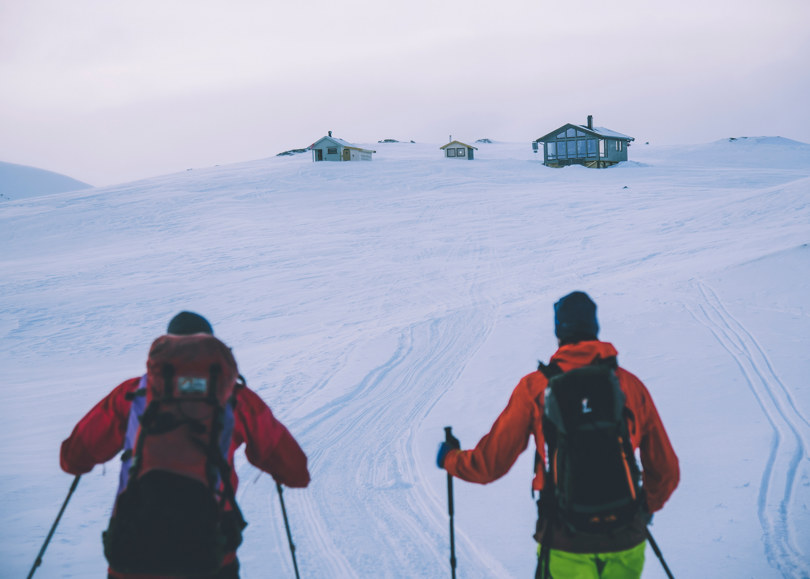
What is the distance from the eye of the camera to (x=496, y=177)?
1344 inches

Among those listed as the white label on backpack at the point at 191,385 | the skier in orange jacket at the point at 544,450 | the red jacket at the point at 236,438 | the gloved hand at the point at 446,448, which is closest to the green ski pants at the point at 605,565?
the skier in orange jacket at the point at 544,450

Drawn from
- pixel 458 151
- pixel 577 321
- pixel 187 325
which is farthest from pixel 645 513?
pixel 458 151

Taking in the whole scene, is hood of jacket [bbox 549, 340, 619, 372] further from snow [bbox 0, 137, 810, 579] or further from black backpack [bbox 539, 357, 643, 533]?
snow [bbox 0, 137, 810, 579]

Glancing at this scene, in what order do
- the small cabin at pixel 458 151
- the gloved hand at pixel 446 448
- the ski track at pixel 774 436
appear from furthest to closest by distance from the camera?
the small cabin at pixel 458 151 → the ski track at pixel 774 436 → the gloved hand at pixel 446 448

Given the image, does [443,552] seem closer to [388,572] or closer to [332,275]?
[388,572]

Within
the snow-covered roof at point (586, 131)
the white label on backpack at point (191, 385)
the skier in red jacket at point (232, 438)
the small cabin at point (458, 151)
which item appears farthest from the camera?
the small cabin at point (458, 151)

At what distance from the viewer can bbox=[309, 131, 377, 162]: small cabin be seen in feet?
150

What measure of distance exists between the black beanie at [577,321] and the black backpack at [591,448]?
0.61 feet

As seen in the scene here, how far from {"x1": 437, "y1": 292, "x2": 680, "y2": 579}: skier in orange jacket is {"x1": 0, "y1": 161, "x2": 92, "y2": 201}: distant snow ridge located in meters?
85.9

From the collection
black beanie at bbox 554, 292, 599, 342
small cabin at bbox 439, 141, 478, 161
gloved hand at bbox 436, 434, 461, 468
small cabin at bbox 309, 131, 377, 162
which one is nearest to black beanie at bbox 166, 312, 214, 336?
gloved hand at bbox 436, 434, 461, 468

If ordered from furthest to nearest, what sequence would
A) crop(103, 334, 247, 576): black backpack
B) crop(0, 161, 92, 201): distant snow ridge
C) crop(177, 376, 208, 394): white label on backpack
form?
crop(0, 161, 92, 201): distant snow ridge → crop(177, 376, 208, 394): white label on backpack → crop(103, 334, 247, 576): black backpack

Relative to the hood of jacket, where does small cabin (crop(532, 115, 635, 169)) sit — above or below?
below

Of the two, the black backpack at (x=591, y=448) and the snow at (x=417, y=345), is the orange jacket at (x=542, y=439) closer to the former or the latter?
the black backpack at (x=591, y=448)

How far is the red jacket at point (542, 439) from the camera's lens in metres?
2.42
